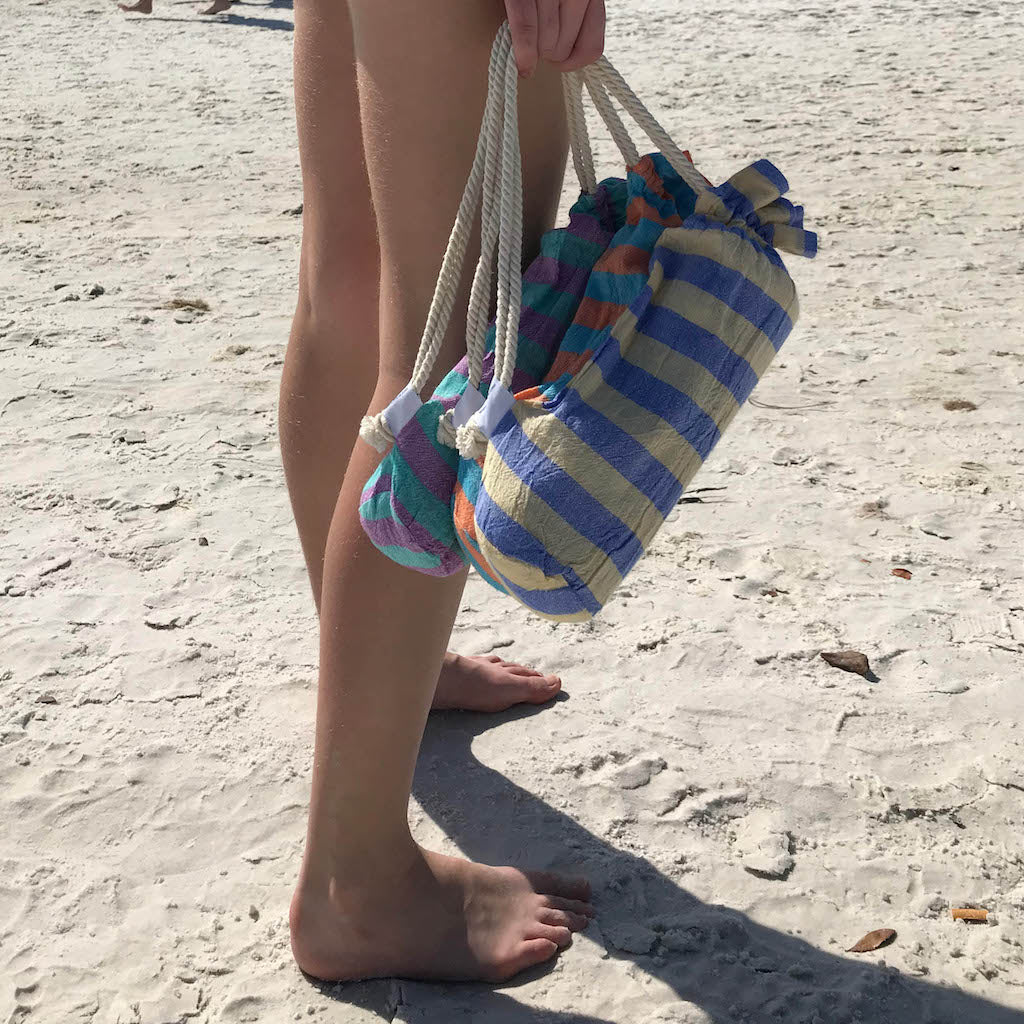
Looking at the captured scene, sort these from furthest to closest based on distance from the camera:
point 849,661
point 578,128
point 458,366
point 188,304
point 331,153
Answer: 1. point 188,304
2. point 849,661
3. point 331,153
4. point 578,128
5. point 458,366

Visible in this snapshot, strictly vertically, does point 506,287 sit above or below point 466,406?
above

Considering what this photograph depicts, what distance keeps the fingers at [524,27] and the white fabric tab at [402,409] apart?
13.0 inches

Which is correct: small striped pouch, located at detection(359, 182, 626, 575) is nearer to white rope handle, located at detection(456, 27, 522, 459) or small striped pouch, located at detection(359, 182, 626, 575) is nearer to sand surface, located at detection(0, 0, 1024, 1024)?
white rope handle, located at detection(456, 27, 522, 459)

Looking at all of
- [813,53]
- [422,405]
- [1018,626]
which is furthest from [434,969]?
[813,53]

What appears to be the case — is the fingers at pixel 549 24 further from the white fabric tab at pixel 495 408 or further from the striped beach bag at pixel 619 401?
the white fabric tab at pixel 495 408

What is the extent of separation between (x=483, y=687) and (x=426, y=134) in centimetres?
107

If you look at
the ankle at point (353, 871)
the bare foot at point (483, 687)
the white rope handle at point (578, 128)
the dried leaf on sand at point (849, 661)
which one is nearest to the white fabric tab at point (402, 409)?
the white rope handle at point (578, 128)

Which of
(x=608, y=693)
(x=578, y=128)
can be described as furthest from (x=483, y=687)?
(x=578, y=128)

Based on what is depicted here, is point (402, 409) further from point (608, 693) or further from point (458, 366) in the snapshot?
point (608, 693)

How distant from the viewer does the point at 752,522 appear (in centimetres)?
257

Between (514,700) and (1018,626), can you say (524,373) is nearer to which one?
(514,700)

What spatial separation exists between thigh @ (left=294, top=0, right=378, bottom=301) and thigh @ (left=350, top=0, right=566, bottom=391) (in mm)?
227

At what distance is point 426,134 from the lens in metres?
1.17

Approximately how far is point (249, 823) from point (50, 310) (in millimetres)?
2456
